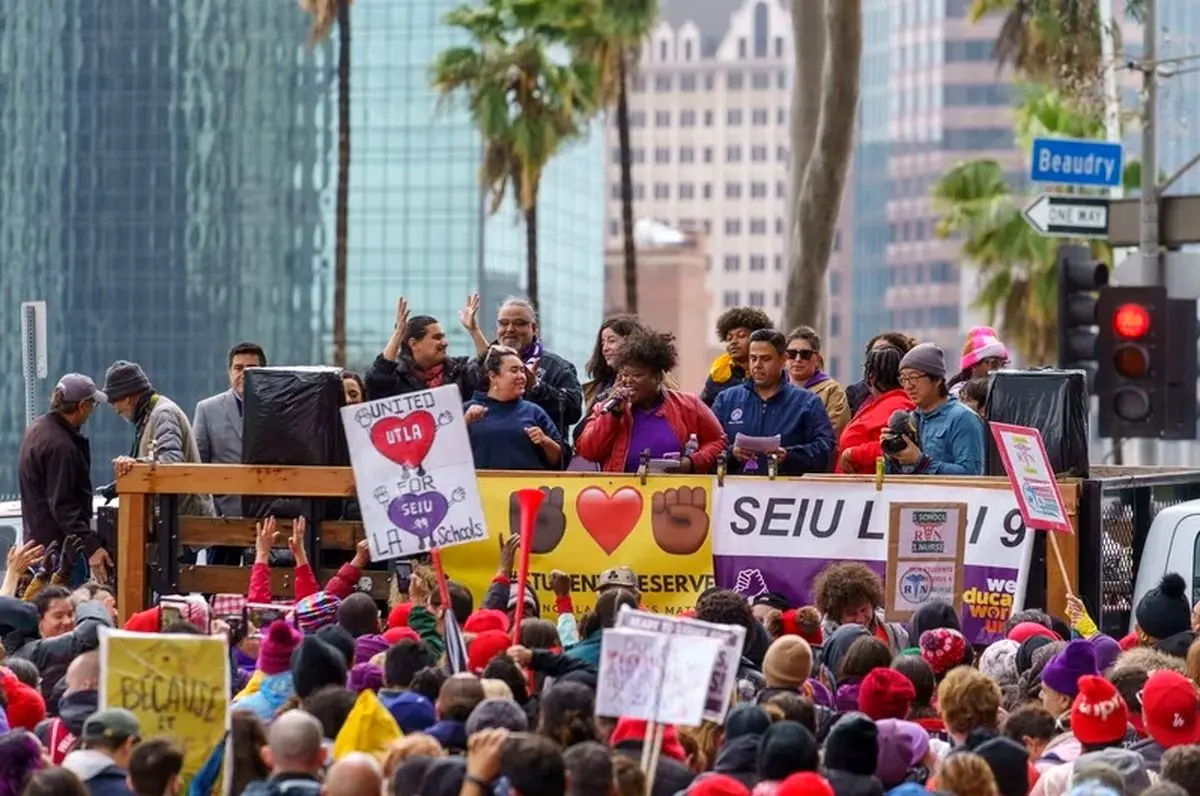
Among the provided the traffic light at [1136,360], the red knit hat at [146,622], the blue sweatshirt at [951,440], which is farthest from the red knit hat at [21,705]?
the traffic light at [1136,360]

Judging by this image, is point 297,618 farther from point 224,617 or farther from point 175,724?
point 175,724

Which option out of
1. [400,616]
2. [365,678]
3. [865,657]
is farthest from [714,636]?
[400,616]

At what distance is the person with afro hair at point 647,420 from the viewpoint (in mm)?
12391

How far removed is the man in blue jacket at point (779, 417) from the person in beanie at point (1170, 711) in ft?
12.9

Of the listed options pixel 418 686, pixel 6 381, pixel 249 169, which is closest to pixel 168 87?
pixel 249 169

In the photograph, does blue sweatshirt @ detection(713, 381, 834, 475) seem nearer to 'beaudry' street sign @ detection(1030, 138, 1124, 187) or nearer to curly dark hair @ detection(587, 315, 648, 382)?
curly dark hair @ detection(587, 315, 648, 382)

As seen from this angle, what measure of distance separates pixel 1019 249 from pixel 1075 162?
21.9 metres

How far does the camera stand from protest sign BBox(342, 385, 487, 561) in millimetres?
10500

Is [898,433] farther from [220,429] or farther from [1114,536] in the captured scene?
[220,429]

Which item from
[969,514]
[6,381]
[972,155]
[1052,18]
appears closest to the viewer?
[969,514]

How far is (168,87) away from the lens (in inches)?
3981

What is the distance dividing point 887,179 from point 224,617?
186 meters

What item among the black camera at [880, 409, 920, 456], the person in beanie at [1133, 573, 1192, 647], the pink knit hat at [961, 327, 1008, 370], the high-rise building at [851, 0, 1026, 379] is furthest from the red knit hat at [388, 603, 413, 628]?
the high-rise building at [851, 0, 1026, 379]

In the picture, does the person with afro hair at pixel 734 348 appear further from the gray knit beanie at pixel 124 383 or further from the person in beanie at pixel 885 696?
the person in beanie at pixel 885 696
